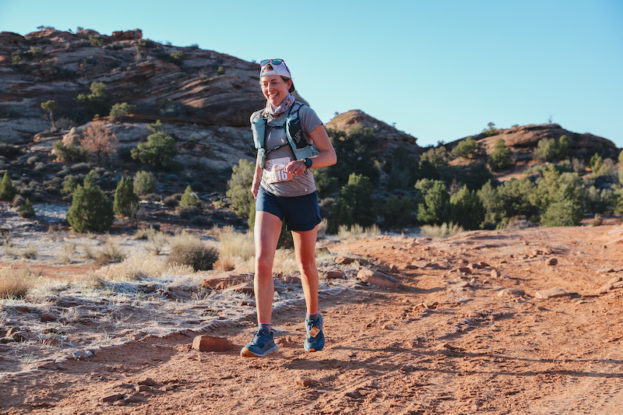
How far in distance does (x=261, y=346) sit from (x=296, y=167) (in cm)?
136

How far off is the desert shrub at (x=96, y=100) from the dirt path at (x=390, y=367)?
4710 centimetres

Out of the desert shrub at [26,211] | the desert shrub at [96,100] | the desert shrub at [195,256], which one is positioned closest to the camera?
the desert shrub at [195,256]

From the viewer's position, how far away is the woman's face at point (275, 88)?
11.6ft

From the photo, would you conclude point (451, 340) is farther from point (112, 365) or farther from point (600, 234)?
point (600, 234)

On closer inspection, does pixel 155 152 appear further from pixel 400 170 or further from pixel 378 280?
pixel 378 280

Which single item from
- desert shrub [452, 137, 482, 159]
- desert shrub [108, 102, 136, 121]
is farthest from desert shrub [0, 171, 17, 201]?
desert shrub [452, 137, 482, 159]

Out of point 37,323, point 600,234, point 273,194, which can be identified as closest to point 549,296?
point 273,194

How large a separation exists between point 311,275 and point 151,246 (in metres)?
12.7

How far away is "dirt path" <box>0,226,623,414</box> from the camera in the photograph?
2648 mm

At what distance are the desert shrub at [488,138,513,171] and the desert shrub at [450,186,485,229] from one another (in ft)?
106

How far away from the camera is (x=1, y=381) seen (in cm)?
278

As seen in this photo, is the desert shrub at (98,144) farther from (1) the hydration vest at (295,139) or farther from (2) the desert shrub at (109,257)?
(1) the hydration vest at (295,139)

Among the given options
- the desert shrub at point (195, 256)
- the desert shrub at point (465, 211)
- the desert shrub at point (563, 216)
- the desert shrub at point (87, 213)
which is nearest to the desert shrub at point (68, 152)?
the desert shrub at point (87, 213)

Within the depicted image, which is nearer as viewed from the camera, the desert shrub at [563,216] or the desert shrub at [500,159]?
the desert shrub at [563,216]
